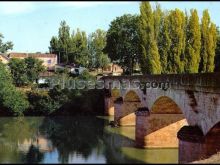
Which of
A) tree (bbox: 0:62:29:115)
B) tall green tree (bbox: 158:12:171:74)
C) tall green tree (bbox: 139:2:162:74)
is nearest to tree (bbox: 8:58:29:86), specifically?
tree (bbox: 0:62:29:115)

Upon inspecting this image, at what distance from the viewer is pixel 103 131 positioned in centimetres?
3928

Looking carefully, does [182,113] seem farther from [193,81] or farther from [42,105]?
[42,105]

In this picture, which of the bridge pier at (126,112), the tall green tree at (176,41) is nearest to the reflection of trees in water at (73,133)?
the bridge pier at (126,112)

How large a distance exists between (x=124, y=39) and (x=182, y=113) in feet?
120

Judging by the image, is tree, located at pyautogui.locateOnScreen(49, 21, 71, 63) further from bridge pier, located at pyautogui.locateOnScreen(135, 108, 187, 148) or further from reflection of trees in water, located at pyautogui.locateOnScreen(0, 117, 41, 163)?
bridge pier, located at pyautogui.locateOnScreen(135, 108, 187, 148)

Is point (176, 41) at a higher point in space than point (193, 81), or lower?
higher

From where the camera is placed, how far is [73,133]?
38.3 meters

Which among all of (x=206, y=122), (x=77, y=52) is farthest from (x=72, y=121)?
(x=77, y=52)

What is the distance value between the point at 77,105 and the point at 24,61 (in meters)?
15.9

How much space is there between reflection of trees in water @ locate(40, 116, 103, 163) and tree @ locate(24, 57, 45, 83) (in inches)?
655

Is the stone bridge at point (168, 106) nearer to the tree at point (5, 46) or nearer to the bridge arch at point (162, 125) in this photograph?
the bridge arch at point (162, 125)

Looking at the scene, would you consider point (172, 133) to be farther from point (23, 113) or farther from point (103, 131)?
point (23, 113)

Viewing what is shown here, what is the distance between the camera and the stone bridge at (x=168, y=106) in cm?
1878

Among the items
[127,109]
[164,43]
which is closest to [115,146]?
[127,109]
